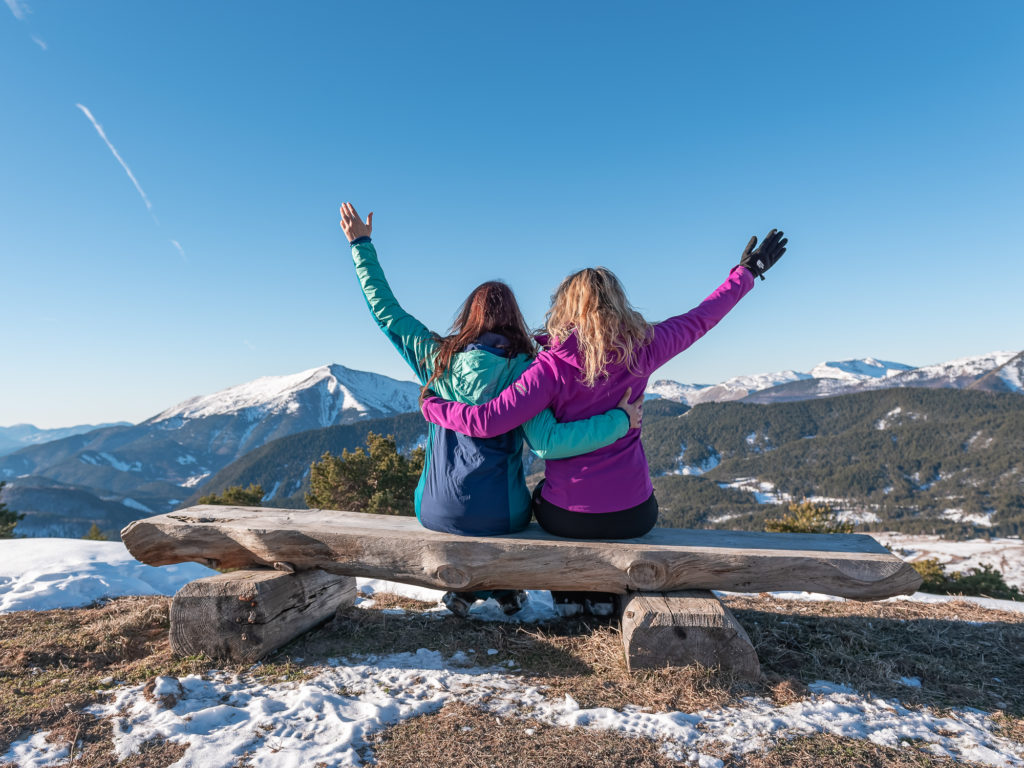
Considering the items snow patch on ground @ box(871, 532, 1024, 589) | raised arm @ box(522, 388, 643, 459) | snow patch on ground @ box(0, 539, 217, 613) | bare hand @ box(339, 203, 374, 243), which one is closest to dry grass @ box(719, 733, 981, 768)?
raised arm @ box(522, 388, 643, 459)

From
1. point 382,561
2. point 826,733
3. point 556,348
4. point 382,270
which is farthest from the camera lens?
point 382,270

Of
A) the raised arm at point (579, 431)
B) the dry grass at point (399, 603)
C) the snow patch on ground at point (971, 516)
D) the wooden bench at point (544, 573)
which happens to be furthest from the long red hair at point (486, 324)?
the snow patch on ground at point (971, 516)

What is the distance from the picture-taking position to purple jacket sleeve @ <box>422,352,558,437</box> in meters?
4.11

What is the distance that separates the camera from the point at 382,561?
4590 mm

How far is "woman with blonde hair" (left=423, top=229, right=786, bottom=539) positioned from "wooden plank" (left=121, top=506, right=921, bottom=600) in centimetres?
24

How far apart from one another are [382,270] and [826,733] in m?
4.55

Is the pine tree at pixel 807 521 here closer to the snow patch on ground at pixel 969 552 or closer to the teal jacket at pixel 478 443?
the teal jacket at pixel 478 443

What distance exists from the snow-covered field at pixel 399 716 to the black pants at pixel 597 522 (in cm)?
109

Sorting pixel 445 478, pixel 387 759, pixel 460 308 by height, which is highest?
pixel 460 308

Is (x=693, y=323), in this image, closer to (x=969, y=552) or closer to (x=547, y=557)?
(x=547, y=557)

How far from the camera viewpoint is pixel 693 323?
15.1ft

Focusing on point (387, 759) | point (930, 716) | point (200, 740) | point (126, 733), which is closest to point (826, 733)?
point (930, 716)

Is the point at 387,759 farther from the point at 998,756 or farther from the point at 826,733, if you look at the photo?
the point at 998,756

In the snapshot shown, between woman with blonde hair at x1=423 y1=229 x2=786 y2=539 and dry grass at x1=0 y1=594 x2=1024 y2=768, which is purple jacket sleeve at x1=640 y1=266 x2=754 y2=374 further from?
dry grass at x1=0 y1=594 x2=1024 y2=768
